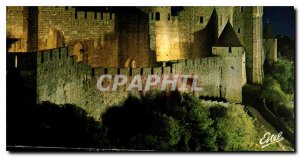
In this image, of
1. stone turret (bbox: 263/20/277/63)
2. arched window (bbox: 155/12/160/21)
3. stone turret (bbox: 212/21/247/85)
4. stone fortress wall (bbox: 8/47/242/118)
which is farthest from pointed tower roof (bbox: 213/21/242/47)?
arched window (bbox: 155/12/160/21)

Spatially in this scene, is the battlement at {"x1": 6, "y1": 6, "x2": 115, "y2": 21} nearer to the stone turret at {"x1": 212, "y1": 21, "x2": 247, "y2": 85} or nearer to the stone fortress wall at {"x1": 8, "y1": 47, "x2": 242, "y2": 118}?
the stone fortress wall at {"x1": 8, "y1": 47, "x2": 242, "y2": 118}

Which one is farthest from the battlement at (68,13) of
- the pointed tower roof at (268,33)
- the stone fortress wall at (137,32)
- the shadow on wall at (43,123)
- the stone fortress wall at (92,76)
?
the pointed tower roof at (268,33)

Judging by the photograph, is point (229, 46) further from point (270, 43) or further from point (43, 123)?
point (43, 123)

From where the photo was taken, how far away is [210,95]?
9203mm

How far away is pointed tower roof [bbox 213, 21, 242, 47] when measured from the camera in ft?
30.1

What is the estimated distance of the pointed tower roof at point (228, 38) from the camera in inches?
361

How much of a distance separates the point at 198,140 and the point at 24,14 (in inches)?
94.5

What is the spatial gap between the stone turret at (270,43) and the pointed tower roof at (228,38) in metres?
0.34

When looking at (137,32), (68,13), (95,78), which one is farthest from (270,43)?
(68,13)

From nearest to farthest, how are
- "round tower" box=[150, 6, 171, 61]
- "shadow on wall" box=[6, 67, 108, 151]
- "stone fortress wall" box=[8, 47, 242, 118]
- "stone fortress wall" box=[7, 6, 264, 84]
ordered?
"stone fortress wall" box=[8, 47, 242, 118] → "shadow on wall" box=[6, 67, 108, 151] → "stone fortress wall" box=[7, 6, 264, 84] → "round tower" box=[150, 6, 171, 61]

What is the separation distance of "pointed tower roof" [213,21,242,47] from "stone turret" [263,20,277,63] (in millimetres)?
337
